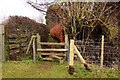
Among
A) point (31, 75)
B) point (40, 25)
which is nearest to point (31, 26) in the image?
point (40, 25)

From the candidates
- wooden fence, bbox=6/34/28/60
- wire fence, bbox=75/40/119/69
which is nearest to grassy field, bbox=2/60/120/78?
wire fence, bbox=75/40/119/69

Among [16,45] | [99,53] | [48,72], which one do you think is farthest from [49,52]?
[48,72]

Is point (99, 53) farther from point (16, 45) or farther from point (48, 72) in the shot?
point (16, 45)

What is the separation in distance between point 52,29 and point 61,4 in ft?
5.42

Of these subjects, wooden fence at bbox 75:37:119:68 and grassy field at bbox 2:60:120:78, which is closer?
grassy field at bbox 2:60:120:78

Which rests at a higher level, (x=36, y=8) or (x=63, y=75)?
(x=36, y=8)

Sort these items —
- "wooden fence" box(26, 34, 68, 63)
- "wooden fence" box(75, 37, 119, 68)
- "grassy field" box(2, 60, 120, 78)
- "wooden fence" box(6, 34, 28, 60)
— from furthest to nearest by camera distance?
"wooden fence" box(6, 34, 28, 60) < "wooden fence" box(26, 34, 68, 63) < "wooden fence" box(75, 37, 119, 68) < "grassy field" box(2, 60, 120, 78)

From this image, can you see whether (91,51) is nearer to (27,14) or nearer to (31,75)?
(31,75)

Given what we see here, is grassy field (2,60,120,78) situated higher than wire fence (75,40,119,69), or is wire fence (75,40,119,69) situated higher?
wire fence (75,40,119,69)

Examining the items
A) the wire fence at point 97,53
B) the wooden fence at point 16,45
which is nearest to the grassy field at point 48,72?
the wire fence at point 97,53

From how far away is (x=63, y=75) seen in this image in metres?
7.39

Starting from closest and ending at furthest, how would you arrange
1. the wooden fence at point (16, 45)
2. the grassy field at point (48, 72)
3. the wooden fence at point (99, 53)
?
the grassy field at point (48, 72), the wooden fence at point (99, 53), the wooden fence at point (16, 45)

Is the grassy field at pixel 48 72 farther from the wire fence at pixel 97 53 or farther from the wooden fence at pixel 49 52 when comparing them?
the wire fence at pixel 97 53

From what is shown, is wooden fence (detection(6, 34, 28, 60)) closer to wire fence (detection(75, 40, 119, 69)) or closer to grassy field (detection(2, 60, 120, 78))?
grassy field (detection(2, 60, 120, 78))
